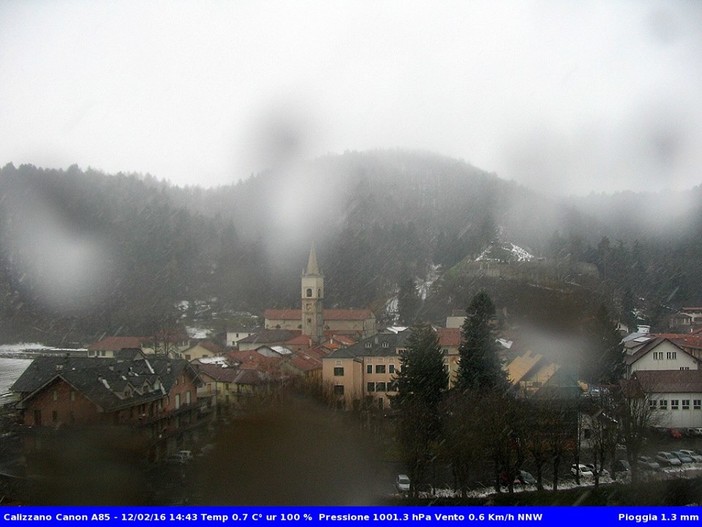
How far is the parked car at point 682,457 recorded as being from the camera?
798 centimetres

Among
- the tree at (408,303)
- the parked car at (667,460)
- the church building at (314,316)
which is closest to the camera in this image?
the parked car at (667,460)

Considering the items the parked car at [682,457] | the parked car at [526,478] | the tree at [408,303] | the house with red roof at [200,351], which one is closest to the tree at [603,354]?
the parked car at [682,457]

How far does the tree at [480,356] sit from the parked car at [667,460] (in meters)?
2.38

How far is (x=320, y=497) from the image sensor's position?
555cm

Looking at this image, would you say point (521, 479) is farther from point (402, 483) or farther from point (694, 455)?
point (694, 455)

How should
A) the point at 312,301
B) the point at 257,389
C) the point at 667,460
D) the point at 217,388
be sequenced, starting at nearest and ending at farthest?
the point at 667,460 < the point at 257,389 < the point at 217,388 < the point at 312,301

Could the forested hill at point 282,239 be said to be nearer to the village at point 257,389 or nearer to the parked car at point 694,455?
the village at point 257,389

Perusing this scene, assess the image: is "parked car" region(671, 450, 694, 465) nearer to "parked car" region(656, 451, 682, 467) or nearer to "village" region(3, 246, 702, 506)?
"parked car" region(656, 451, 682, 467)

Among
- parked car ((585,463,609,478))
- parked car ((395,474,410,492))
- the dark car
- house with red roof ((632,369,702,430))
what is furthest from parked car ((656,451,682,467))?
parked car ((395,474,410,492))

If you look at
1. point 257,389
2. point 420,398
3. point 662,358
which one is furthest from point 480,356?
point 662,358

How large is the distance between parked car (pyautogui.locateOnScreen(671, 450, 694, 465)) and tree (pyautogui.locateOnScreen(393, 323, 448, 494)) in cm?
331

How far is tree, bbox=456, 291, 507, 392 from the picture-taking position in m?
10.0

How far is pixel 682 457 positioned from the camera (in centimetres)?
816

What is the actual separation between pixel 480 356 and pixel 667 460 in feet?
10.7
